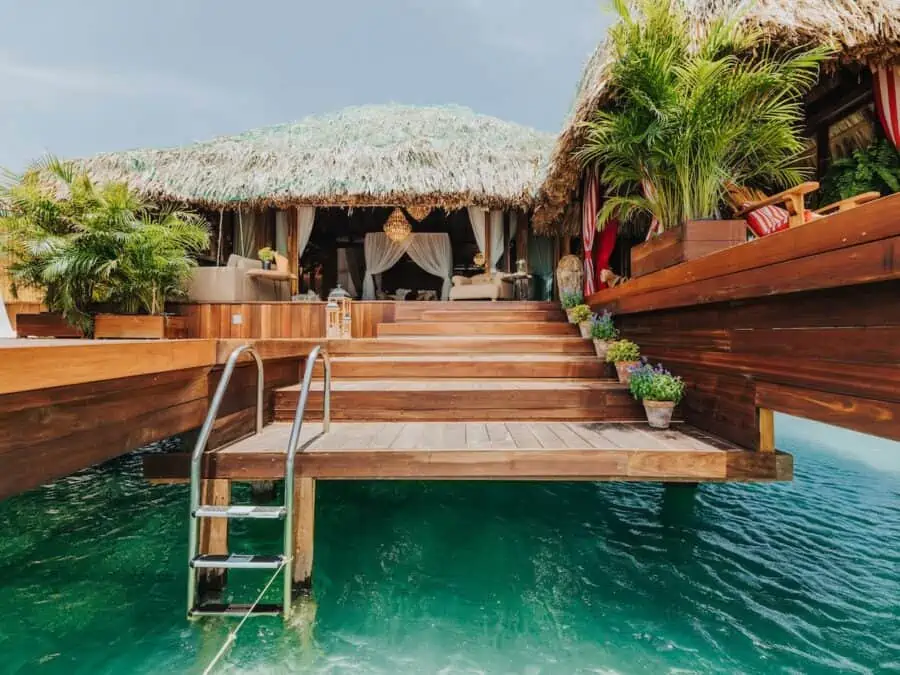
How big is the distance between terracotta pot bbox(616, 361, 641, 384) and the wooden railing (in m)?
0.33

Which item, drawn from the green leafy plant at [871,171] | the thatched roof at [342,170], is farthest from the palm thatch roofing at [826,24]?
the thatched roof at [342,170]

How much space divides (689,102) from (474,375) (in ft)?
7.78

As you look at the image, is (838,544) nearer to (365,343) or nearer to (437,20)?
(365,343)

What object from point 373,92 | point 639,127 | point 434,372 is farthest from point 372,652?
point 373,92

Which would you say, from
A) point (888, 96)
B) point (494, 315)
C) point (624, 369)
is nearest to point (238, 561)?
point (624, 369)

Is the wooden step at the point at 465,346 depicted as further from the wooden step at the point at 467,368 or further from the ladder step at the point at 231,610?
the ladder step at the point at 231,610

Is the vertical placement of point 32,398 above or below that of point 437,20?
below

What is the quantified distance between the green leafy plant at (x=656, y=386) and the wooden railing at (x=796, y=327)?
0.13 meters

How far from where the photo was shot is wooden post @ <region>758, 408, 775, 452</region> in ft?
7.14

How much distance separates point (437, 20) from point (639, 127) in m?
19.7

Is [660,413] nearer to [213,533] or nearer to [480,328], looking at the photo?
[480,328]

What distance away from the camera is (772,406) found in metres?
2.11

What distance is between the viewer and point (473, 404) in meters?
3.04

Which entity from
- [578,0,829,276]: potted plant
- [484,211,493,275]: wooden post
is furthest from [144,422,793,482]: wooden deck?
[484,211,493,275]: wooden post
